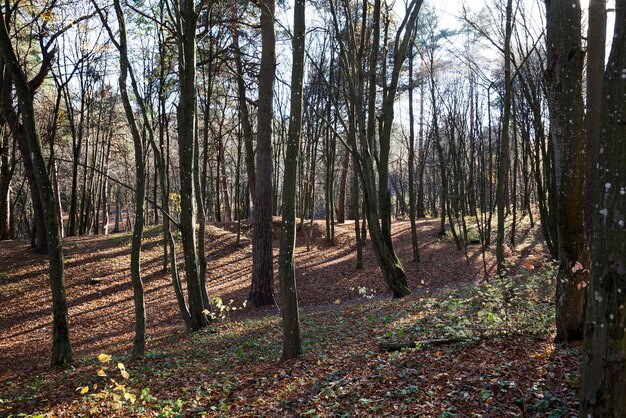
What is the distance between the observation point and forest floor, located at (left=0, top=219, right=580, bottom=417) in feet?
13.4

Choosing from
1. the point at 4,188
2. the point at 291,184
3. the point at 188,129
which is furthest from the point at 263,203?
the point at 4,188

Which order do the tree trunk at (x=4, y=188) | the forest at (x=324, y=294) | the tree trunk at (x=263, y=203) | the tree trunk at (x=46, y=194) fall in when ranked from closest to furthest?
the forest at (x=324, y=294) < the tree trunk at (x=46, y=194) < the tree trunk at (x=263, y=203) < the tree trunk at (x=4, y=188)

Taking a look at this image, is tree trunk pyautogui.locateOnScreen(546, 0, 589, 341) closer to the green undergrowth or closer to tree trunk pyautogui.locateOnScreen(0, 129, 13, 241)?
the green undergrowth

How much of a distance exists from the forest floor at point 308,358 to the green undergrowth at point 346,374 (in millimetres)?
20

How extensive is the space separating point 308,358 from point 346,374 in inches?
39.3

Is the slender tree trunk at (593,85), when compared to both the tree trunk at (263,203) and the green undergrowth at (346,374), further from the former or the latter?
the tree trunk at (263,203)

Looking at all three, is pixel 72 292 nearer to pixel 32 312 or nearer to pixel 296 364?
pixel 32 312

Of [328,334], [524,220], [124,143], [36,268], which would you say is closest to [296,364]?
[328,334]

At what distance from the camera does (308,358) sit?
19.4 feet

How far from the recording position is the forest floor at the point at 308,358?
13.4 ft

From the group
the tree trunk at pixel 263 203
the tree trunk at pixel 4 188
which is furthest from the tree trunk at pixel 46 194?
the tree trunk at pixel 4 188

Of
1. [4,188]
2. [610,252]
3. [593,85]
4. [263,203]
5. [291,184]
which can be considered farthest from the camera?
[4,188]

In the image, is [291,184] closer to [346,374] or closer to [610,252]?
[346,374]

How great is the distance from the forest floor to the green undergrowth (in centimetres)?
2
